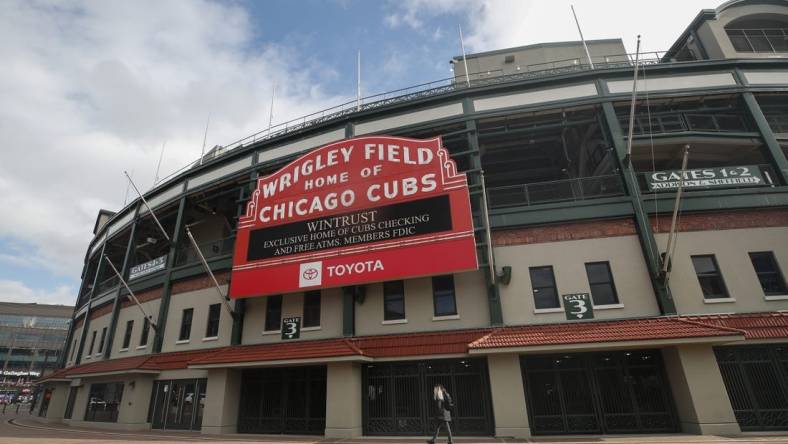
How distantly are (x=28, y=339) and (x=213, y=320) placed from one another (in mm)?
118961

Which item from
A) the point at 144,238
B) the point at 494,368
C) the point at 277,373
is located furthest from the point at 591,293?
the point at 144,238

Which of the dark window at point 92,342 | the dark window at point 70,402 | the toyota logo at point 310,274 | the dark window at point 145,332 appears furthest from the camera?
the dark window at point 92,342

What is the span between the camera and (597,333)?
45.0 ft

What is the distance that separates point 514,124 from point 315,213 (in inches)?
424

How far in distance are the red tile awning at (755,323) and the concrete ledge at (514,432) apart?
22.8ft

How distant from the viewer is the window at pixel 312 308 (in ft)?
61.1

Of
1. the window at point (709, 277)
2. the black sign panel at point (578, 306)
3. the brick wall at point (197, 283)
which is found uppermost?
the brick wall at point (197, 283)

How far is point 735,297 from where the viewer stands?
1461cm

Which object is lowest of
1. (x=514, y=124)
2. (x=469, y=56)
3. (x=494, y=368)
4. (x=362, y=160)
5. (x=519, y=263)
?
(x=494, y=368)

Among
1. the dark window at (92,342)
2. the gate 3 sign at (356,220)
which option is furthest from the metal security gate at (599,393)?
the dark window at (92,342)

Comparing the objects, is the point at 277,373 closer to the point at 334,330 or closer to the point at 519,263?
the point at 334,330

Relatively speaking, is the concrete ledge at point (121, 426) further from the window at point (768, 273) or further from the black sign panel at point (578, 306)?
the window at point (768, 273)

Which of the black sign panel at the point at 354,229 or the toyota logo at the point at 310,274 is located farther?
the toyota logo at the point at 310,274

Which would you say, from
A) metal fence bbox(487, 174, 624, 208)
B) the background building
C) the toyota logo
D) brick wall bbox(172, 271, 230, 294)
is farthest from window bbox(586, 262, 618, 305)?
the background building
